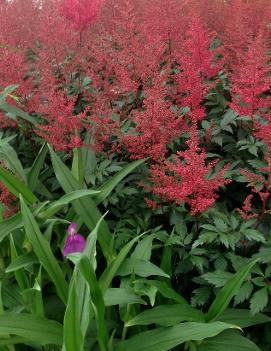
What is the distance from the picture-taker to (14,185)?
7.30ft

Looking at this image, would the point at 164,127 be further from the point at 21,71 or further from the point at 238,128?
the point at 21,71

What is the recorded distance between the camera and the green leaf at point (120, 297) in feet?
6.06

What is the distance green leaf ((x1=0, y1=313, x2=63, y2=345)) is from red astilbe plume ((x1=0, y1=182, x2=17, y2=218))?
72 cm

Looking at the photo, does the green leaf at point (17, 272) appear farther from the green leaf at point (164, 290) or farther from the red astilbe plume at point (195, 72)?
the red astilbe plume at point (195, 72)

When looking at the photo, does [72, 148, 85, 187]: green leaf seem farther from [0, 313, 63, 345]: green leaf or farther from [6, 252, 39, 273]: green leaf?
[0, 313, 63, 345]: green leaf

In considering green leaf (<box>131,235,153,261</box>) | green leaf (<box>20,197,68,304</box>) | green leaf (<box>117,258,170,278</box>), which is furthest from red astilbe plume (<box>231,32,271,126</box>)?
Result: green leaf (<box>20,197,68,304</box>)

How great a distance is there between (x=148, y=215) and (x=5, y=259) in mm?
762

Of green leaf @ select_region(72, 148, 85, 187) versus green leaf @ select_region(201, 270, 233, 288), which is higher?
green leaf @ select_region(72, 148, 85, 187)

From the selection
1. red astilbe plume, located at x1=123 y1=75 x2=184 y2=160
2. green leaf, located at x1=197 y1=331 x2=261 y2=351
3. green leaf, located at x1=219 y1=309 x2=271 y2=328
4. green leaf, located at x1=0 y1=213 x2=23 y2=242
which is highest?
red astilbe plume, located at x1=123 y1=75 x2=184 y2=160

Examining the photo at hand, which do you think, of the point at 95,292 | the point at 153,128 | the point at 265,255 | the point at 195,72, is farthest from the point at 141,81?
the point at 95,292

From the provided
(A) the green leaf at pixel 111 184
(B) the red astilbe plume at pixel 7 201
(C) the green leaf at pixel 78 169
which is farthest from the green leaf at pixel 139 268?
(B) the red astilbe plume at pixel 7 201

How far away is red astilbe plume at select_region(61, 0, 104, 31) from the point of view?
2.95 meters

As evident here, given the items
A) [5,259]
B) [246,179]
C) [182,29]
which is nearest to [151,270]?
→ [246,179]

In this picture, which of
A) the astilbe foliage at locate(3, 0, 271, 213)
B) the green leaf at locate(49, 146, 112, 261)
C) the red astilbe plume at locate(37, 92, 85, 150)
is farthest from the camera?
the red astilbe plume at locate(37, 92, 85, 150)
